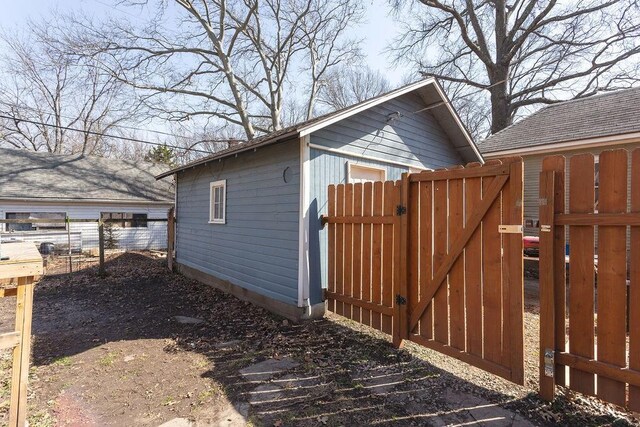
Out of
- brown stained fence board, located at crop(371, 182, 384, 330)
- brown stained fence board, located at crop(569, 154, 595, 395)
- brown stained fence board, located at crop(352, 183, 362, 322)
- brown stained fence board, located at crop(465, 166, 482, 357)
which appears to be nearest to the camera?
brown stained fence board, located at crop(569, 154, 595, 395)

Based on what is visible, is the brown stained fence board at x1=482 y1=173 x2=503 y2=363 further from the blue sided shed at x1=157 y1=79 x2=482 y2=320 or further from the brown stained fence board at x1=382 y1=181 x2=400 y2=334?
the blue sided shed at x1=157 y1=79 x2=482 y2=320

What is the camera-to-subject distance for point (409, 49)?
64.7 feet

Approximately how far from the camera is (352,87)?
87.9 feet

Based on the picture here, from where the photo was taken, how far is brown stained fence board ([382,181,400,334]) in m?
4.11

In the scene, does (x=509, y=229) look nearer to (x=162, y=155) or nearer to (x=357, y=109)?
(x=357, y=109)

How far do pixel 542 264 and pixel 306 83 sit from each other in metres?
20.4

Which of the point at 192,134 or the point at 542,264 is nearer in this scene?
the point at 542,264

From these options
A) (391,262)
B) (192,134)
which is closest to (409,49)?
(192,134)

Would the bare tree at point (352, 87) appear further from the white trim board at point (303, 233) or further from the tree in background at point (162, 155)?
the white trim board at point (303, 233)

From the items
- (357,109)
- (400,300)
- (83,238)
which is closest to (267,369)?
(400,300)

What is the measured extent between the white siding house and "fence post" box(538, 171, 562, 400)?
1326cm

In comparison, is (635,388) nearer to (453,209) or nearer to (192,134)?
(453,209)

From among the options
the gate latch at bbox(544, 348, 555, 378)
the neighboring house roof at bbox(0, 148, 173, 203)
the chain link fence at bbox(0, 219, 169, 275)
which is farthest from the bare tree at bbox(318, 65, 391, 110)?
the gate latch at bbox(544, 348, 555, 378)

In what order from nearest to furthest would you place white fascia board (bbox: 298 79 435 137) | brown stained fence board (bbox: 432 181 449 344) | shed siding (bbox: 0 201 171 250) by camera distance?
brown stained fence board (bbox: 432 181 449 344) < white fascia board (bbox: 298 79 435 137) < shed siding (bbox: 0 201 171 250)
